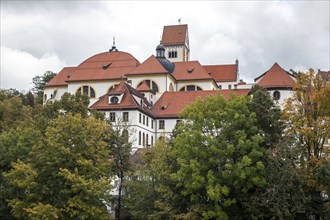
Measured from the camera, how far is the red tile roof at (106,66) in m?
71.9

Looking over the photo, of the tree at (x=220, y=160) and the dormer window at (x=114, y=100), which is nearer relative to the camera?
the tree at (x=220, y=160)

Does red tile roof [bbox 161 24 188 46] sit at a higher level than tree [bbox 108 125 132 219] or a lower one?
higher

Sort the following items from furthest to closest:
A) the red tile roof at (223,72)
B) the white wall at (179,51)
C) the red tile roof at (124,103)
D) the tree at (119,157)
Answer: the white wall at (179,51)
the red tile roof at (223,72)
the red tile roof at (124,103)
the tree at (119,157)

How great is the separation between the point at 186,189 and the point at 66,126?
8629 millimetres

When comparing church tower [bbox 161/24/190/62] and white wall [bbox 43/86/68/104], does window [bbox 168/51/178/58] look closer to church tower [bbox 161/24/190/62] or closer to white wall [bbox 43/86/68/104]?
church tower [bbox 161/24/190/62]

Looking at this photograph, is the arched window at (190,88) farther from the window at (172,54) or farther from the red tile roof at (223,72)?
the window at (172,54)

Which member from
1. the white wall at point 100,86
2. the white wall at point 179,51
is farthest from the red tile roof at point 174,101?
the white wall at point 179,51

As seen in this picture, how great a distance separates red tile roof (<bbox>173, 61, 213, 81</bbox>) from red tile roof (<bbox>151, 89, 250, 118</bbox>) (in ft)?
25.6

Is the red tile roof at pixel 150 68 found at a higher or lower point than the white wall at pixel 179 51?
lower

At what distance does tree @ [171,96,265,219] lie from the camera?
1169 inches

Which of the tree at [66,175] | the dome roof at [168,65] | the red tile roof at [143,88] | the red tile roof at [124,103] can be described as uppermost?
the dome roof at [168,65]

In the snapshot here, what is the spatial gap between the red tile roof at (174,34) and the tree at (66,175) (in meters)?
66.7

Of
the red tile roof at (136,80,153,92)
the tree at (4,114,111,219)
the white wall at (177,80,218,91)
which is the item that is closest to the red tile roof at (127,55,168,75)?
the red tile roof at (136,80,153,92)

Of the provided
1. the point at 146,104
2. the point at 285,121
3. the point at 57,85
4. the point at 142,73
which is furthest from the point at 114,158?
the point at 57,85
